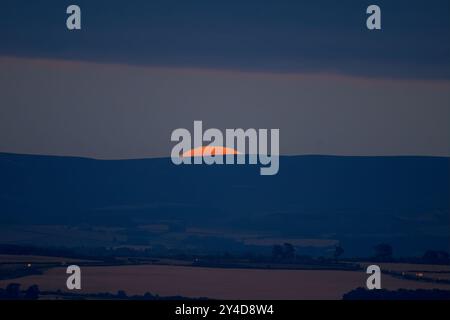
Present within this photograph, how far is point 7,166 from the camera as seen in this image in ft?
39.2

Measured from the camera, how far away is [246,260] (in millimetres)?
11844

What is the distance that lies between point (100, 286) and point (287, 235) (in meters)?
2.18

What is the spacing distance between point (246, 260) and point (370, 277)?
1.40 metres

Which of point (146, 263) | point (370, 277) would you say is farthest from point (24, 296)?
point (370, 277)
